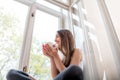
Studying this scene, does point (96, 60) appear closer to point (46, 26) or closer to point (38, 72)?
point (38, 72)

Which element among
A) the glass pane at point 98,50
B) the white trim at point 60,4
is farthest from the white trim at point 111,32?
the white trim at point 60,4

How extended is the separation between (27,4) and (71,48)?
2.35 feet

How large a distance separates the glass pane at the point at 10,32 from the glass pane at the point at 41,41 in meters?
0.14

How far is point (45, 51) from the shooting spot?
38.6 inches

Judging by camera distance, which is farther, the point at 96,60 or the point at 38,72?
the point at 38,72

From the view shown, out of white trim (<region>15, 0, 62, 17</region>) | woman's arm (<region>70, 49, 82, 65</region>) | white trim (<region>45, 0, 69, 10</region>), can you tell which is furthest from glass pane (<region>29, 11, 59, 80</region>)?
woman's arm (<region>70, 49, 82, 65</region>)

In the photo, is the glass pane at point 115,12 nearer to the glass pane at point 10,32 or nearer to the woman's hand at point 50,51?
the woman's hand at point 50,51

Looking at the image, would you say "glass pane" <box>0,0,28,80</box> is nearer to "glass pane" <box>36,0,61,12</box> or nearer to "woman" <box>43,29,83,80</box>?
"glass pane" <box>36,0,61,12</box>

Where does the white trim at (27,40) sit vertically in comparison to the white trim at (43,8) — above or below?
below

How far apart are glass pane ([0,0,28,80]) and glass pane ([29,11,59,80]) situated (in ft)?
0.45

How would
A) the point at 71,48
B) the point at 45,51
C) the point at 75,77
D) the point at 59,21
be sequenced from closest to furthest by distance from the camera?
the point at 75,77 < the point at 45,51 < the point at 71,48 < the point at 59,21

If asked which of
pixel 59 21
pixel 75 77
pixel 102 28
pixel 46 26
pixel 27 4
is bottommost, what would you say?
pixel 75 77

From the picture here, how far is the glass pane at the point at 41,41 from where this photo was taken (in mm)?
1199

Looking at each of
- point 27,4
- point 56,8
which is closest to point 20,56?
point 27,4
